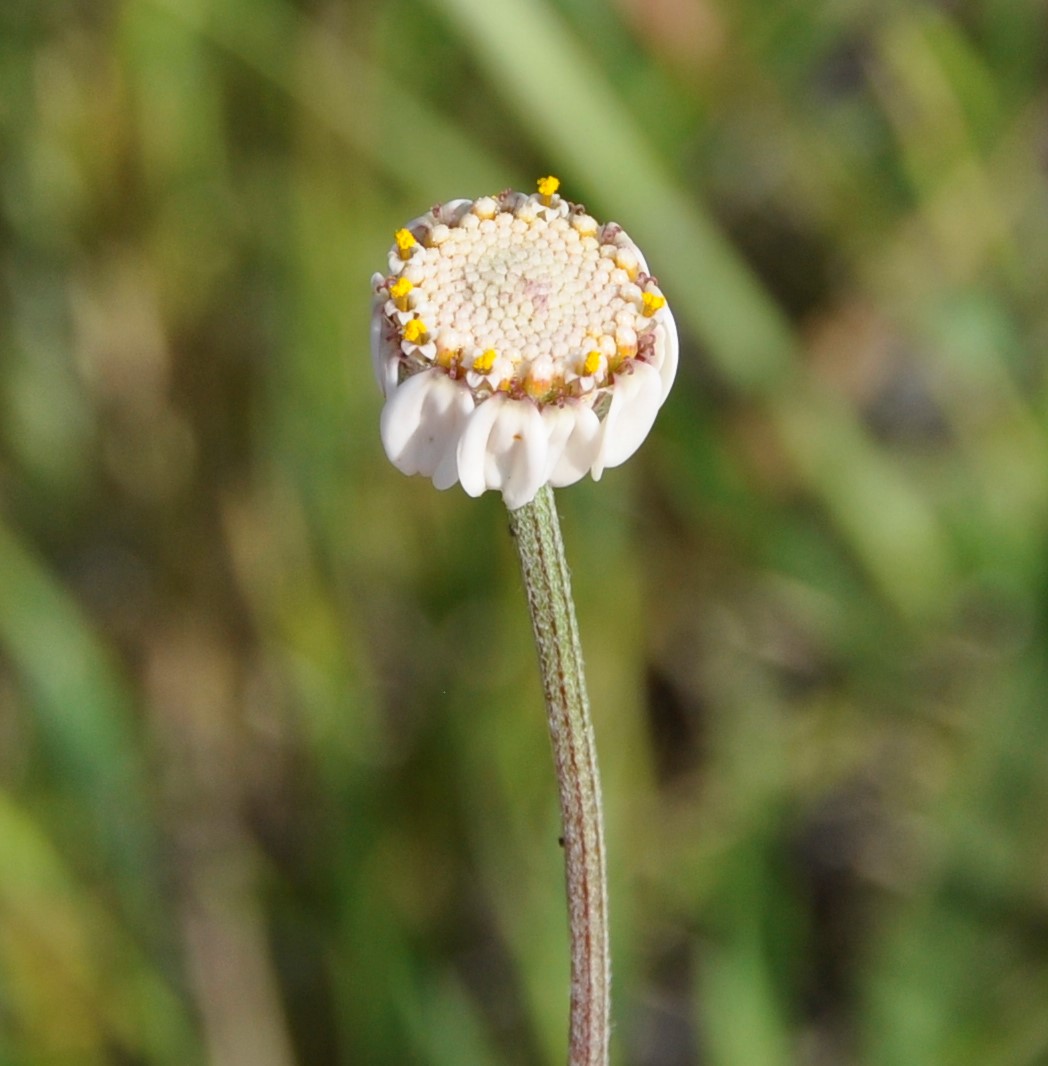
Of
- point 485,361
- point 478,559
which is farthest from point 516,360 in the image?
point 478,559

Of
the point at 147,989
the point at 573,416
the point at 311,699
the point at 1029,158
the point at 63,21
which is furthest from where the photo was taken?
the point at 1029,158

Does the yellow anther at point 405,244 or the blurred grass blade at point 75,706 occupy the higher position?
the blurred grass blade at point 75,706

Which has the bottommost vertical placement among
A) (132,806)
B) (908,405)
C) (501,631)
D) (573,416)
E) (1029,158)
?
(573,416)

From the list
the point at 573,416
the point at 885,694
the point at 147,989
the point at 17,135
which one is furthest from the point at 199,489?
the point at 573,416

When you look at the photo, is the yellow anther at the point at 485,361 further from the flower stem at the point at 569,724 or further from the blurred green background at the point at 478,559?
the blurred green background at the point at 478,559

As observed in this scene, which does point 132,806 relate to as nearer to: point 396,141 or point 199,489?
point 199,489

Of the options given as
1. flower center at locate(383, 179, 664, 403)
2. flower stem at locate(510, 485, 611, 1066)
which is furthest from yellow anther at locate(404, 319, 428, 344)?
flower stem at locate(510, 485, 611, 1066)

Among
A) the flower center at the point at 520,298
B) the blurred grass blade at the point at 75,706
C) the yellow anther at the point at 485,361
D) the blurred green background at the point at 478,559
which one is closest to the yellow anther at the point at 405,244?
the flower center at the point at 520,298

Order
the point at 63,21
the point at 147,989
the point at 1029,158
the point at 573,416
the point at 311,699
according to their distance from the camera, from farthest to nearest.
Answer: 1. the point at 1029,158
2. the point at 63,21
3. the point at 311,699
4. the point at 147,989
5. the point at 573,416
